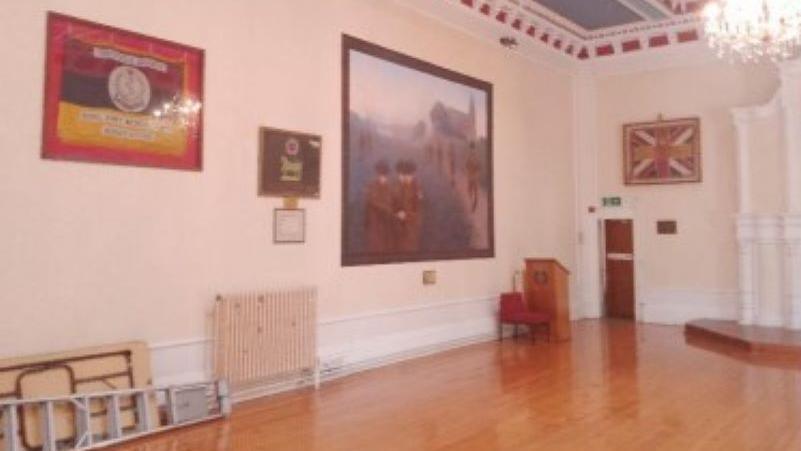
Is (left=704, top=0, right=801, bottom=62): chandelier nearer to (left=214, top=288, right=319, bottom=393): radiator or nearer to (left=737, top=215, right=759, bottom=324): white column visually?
(left=737, top=215, right=759, bottom=324): white column

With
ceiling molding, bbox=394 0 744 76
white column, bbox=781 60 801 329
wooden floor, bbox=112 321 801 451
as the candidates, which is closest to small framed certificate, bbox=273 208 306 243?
wooden floor, bbox=112 321 801 451

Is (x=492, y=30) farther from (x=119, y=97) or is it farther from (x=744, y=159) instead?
(x=119, y=97)

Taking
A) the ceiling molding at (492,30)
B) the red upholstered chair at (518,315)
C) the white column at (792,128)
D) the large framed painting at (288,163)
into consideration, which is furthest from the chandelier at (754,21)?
the red upholstered chair at (518,315)

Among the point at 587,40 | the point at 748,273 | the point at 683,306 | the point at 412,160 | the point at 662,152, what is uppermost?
the point at 587,40

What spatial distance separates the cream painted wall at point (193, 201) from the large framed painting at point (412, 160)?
0.18 metres

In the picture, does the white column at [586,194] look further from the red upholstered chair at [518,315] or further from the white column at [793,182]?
the white column at [793,182]

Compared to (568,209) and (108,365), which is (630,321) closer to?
(568,209)

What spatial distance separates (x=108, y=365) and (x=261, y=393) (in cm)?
149

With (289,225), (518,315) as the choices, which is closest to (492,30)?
(518,315)

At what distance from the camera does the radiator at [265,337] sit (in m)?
5.42

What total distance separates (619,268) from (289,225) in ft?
21.5

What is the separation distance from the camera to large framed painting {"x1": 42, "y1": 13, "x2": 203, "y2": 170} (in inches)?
180

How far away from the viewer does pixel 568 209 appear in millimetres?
10656

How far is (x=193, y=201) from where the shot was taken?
212 inches
